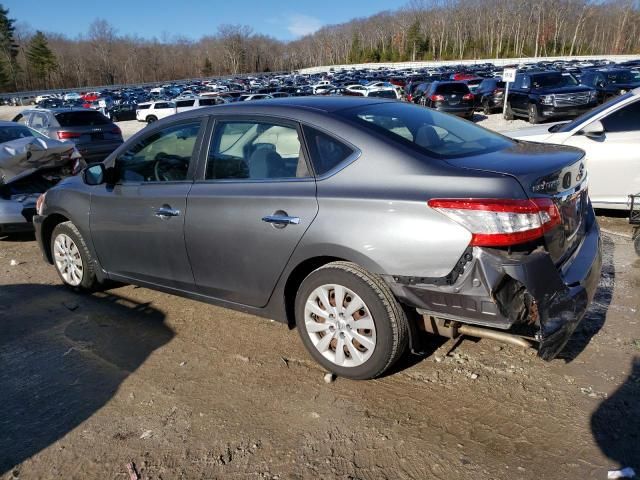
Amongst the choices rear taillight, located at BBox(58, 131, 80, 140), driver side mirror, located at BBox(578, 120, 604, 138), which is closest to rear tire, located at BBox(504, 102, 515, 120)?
driver side mirror, located at BBox(578, 120, 604, 138)

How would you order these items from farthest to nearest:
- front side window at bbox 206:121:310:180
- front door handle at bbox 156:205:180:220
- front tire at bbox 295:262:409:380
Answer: front door handle at bbox 156:205:180:220, front side window at bbox 206:121:310:180, front tire at bbox 295:262:409:380

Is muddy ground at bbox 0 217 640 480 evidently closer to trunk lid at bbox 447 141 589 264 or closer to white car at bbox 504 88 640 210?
trunk lid at bbox 447 141 589 264

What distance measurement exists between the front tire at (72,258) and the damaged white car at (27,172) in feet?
6.19

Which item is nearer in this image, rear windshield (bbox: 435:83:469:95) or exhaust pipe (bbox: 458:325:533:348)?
exhaust pipe (bbox: 458:325:533:348)

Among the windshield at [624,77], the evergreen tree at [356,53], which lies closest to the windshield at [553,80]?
the windshield at [624,77]

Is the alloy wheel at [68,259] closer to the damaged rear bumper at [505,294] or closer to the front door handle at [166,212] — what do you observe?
the front door handle at [166,212]

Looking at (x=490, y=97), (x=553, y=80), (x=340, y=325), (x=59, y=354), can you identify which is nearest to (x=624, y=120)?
(x=340, y=325)

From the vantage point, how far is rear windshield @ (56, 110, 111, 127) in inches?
526

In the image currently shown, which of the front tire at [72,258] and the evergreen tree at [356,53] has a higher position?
the evergreen tree at [356,53]

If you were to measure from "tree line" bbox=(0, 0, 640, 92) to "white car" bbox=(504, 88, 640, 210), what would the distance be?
10447cm

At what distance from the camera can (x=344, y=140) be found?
3.10 meters

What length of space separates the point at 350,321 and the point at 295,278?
1.58ft

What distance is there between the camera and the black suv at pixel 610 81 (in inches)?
720

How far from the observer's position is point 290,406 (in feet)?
9.91
